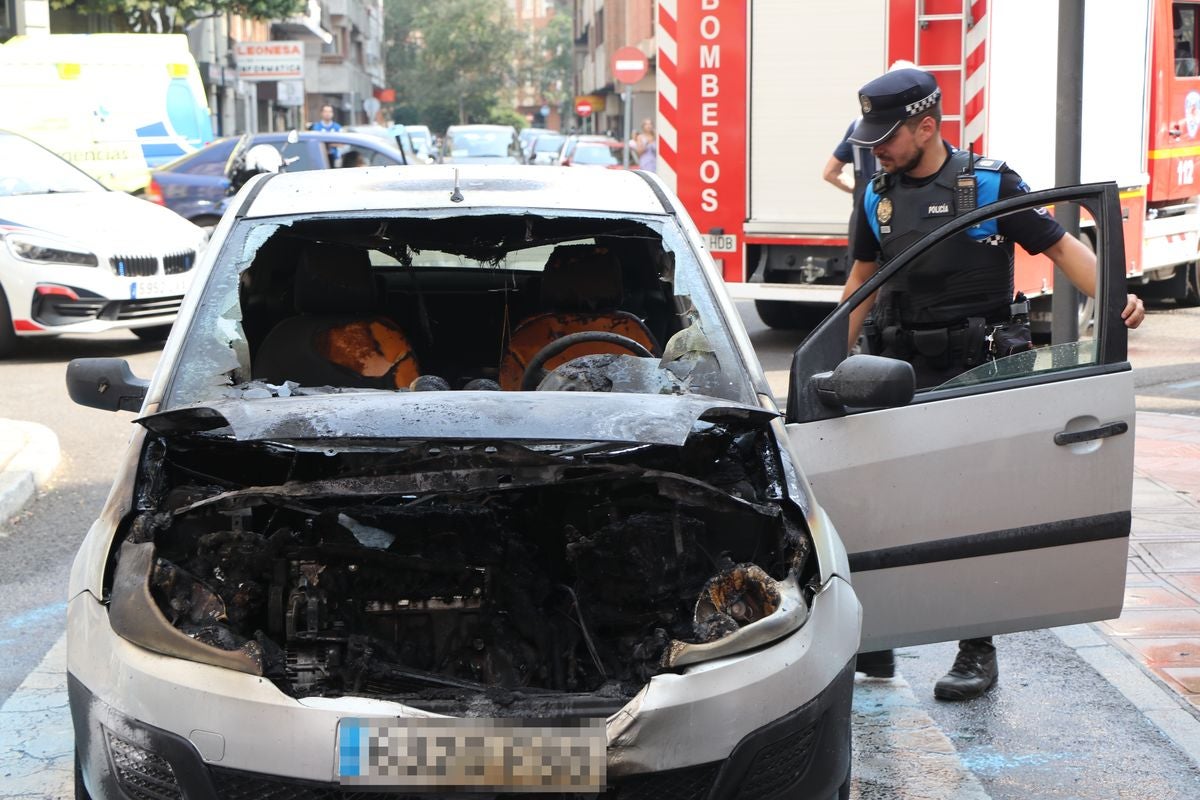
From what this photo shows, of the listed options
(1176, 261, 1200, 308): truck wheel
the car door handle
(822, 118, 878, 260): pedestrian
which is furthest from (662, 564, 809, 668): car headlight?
(1176, 261, 1200, 308): truck wheel

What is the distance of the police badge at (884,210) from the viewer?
15.5 ft

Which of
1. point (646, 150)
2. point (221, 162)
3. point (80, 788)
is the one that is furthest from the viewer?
point (646, 150)

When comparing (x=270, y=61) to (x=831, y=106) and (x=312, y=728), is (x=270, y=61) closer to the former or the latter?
(x=831, y=106)

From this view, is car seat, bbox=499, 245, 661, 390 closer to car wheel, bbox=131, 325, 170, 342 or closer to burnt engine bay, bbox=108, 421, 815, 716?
burnt engine bay, bbox=108, 421, 815, 716

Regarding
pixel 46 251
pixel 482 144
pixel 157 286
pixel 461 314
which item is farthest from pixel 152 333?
pixel 482 144

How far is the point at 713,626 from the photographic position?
3.04 metres

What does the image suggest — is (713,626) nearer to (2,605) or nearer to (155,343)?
(2,605)

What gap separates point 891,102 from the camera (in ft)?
14.8

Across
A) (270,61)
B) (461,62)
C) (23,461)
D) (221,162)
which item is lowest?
(23,461)

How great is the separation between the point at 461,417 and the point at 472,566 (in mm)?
377

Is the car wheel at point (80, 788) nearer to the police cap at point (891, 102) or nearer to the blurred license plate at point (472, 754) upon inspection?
the blurred license plate at point (472, 754)

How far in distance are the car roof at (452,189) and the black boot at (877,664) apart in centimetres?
149

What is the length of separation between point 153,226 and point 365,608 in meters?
9.47

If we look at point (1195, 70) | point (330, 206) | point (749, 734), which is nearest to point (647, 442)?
point (749, 734)
